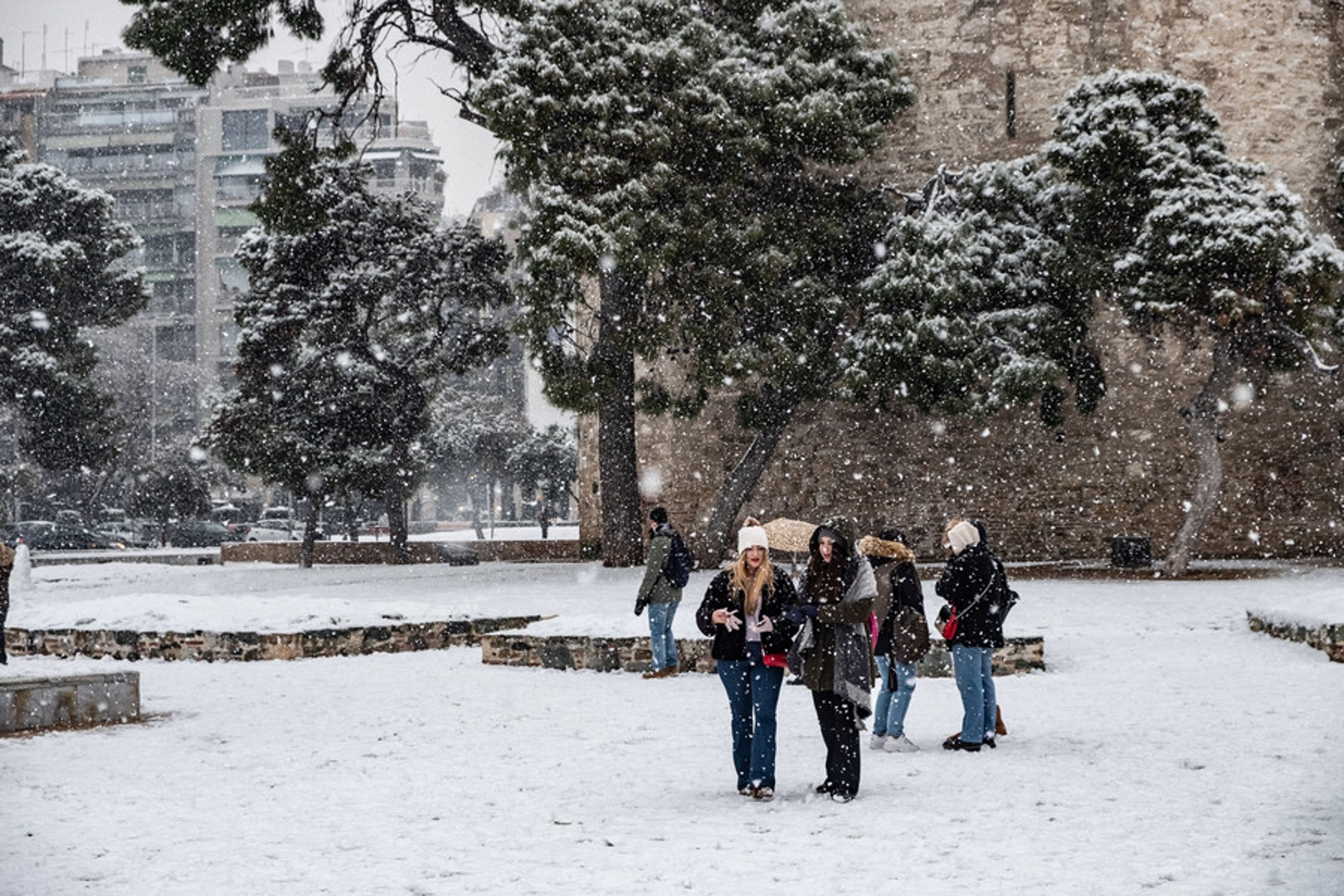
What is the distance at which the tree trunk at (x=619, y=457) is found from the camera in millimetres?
20828

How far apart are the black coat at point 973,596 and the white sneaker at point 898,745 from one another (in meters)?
0.56

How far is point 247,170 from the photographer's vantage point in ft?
214

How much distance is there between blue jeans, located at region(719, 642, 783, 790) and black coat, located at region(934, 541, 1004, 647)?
130cm

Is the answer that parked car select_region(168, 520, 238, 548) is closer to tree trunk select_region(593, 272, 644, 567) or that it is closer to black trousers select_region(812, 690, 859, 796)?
tree trunk select_region(593, 272, 644, 567)

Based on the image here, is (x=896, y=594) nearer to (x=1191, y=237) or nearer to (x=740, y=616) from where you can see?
(x=740, y=616)

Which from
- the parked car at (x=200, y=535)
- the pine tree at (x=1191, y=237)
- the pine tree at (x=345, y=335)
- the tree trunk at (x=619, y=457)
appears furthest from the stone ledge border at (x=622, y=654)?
the parked car at (x=200, y=535)

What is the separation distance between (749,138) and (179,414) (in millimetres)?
33098

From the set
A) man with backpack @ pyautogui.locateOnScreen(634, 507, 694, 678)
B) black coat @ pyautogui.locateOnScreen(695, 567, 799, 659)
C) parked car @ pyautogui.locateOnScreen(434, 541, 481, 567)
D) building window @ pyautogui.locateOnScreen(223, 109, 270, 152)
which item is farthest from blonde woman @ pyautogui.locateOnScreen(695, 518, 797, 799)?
building window @ pyautogui.locateOnScreen(223, 109, 270, 152)

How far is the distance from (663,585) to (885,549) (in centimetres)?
297

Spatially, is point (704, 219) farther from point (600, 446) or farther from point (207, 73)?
point (207, 73)

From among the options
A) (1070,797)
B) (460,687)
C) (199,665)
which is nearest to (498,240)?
(199,665)

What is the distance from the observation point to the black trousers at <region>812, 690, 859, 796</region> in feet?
20.0

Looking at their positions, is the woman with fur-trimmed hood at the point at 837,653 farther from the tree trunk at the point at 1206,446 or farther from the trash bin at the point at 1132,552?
the trash bin at the point at 1132,552

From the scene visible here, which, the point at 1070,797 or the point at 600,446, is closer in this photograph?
the point at 1070,797
